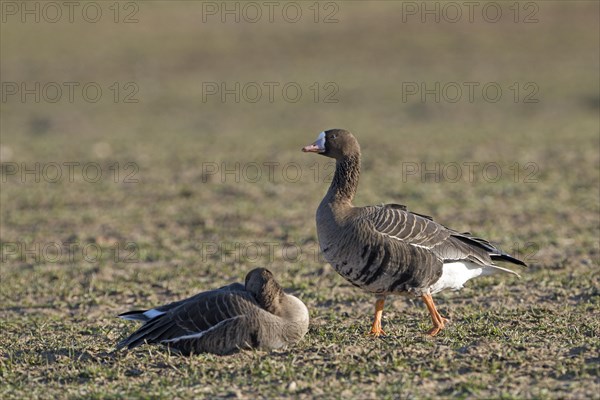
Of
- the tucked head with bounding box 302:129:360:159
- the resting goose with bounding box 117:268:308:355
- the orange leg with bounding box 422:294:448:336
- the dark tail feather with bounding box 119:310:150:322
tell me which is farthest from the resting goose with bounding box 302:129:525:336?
the dark tail feather with bounding box 119:310:150:322

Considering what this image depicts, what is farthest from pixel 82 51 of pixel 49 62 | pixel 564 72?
pixel 564 72

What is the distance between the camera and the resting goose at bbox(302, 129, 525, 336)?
25.7 feet

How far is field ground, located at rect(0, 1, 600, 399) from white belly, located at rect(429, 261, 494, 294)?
0.39 metres

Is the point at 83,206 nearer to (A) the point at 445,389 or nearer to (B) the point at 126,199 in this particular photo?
(B) the point at 126,199

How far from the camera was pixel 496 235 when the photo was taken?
1312 cm

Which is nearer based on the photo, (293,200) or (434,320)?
(434,320)

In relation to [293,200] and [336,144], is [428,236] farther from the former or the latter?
[293,200]

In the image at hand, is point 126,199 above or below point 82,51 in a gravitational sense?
below

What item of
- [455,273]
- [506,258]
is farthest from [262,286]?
[506,258]

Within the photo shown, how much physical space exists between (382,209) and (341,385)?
2250 millimetres

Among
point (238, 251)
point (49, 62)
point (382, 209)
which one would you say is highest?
point (49, 62)

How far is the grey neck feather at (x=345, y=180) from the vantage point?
841 cm

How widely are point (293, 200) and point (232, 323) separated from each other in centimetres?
890

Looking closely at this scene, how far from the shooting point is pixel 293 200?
16094 millimetres
